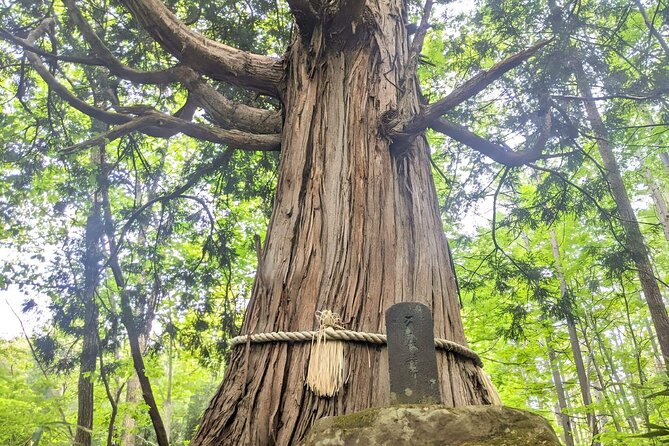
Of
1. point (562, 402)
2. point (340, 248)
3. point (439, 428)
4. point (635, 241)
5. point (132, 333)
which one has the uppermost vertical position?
point (635, 241)

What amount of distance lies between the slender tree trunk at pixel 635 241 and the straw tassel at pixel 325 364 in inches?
161

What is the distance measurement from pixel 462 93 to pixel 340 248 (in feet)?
3.34

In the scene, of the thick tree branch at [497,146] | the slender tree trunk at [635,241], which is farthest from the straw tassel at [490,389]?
the slender tree trunk at [635,241]

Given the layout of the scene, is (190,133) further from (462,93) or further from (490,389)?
(490,389)

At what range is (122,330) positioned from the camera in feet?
16.3

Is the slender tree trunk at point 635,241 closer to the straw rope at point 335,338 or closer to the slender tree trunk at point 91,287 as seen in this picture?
the straw rope at point 335,338

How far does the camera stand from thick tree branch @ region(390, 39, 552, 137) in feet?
7.25

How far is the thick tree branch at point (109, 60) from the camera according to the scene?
272 centimetres

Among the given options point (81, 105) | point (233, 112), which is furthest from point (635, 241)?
point (81, 105)

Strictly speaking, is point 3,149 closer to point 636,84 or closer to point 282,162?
point 282,162

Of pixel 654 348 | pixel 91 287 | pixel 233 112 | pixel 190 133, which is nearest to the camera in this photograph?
pixel 190 133

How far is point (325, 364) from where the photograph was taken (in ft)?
5.38

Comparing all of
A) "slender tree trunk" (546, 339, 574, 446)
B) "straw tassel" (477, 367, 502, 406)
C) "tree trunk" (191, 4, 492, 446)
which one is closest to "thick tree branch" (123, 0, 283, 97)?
"tree trunk" (191, 4, 492, 446)

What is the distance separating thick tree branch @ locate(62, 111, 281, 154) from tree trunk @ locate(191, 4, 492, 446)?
8.4 inches
